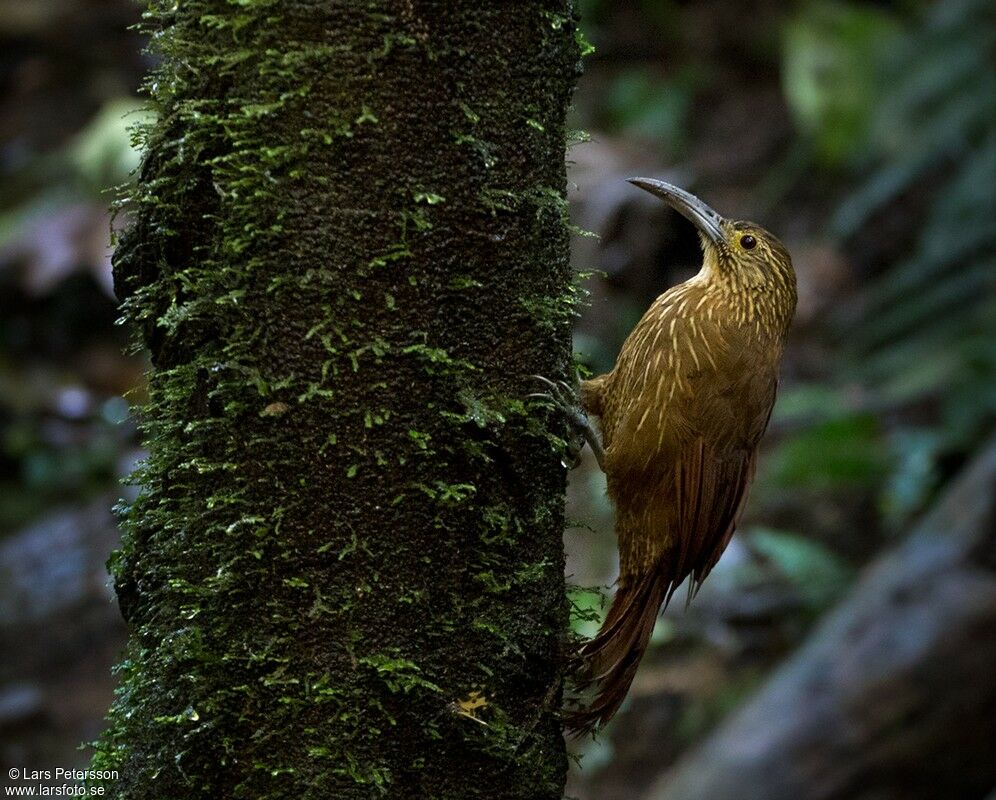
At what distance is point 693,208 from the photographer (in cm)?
303

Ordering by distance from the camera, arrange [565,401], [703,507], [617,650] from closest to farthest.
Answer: [565,401] < [617,650] < [703,507]

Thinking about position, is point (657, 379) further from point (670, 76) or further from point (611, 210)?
point (670, 76)

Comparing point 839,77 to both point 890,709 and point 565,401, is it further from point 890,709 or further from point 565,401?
point 565,401

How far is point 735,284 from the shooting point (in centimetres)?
297

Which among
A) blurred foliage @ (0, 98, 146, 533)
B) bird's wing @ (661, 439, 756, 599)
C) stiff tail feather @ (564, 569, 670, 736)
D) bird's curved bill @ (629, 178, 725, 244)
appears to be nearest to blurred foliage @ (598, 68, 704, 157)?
blurred foliage @ (0, 98, 146, 533)

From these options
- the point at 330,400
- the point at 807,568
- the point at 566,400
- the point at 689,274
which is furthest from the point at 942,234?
the point at 330,400

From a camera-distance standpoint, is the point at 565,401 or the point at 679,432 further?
the point at 679,432

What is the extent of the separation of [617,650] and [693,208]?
1243mm

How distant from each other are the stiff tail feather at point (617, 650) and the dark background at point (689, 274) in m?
1.69

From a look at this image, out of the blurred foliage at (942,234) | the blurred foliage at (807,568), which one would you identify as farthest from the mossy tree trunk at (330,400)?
the blurred foliage at (942,234)

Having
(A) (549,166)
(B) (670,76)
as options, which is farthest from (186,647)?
(B) (670,76)

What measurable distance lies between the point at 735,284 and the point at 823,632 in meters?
2.16

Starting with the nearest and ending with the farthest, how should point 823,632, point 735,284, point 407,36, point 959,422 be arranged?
1. point 407,36
2. point 735,284
3. point 823,632
4. point 959,422

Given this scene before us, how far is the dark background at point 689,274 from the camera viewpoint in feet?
17.6
